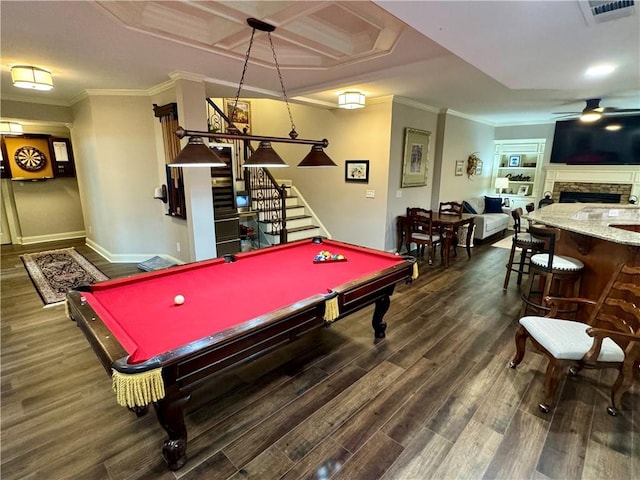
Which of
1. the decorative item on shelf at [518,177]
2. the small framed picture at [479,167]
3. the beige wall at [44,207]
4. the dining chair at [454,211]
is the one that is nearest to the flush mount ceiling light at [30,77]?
the beige wall at [44,207]

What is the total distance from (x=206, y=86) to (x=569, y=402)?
500 cm

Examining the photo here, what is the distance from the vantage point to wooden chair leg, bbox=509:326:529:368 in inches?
98.6

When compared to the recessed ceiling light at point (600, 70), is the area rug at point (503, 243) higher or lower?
lower

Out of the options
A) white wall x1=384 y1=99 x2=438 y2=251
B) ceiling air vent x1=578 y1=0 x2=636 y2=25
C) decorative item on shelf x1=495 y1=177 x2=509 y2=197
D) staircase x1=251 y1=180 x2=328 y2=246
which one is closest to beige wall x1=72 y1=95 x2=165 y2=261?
staircase x1=251 y1=180 x2=328 y2=246

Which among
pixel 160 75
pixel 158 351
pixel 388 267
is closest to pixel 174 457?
pixel 158 351

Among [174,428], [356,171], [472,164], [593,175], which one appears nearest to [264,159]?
[174,428]

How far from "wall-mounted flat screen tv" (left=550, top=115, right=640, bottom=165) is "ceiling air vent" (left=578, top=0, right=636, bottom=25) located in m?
6.55

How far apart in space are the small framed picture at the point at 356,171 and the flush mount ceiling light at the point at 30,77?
4.25 metres

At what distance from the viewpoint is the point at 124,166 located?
5055 mm

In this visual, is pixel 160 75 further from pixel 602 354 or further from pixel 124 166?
pixel 602 354

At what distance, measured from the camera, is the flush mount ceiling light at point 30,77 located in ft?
11.5

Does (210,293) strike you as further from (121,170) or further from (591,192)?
(591,192)

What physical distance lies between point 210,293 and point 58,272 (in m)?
4.24

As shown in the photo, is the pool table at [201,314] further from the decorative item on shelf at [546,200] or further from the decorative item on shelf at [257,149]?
the decorative item on shelf at [546,200]
